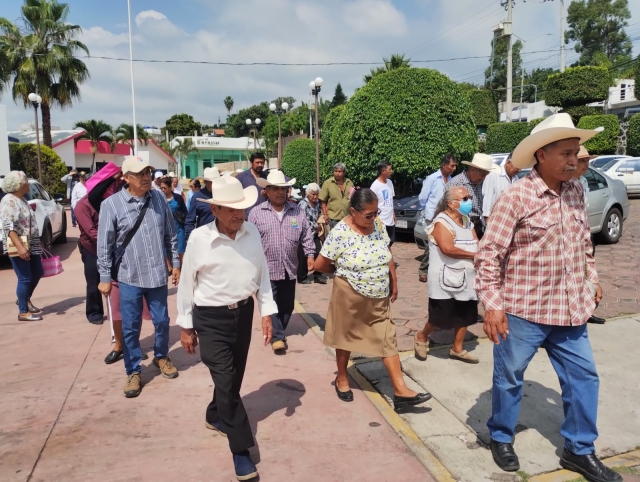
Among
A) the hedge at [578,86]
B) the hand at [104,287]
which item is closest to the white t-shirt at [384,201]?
the hand at [104,287]

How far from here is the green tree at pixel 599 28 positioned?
6131cm

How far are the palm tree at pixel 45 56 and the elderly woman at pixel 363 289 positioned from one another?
27.6m

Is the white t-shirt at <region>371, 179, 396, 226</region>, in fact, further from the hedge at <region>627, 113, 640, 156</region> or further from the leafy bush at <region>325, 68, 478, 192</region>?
the hedge at <region>627, 113, 640, 156</region>

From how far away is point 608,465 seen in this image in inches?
122

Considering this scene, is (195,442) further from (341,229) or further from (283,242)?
(283,242)

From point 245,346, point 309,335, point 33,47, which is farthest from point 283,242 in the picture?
point 33,47

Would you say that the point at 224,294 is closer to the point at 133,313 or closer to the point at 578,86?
the point at 133,313

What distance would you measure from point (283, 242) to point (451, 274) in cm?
168

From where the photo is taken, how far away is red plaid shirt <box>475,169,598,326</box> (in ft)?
9.41

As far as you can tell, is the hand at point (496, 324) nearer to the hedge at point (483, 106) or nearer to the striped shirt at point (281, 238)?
the striped shirt at point (281, 238)

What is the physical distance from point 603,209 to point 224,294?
8.76 metres

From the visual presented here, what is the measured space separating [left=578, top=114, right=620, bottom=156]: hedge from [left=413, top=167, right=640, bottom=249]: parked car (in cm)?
1750

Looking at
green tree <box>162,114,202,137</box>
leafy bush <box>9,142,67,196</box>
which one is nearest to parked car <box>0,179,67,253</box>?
leafy bush <box>9,142,67,196</box>

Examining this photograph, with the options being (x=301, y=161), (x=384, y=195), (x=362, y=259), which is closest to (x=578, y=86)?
(x=301, y=161)
